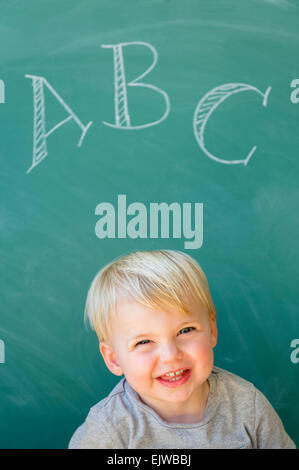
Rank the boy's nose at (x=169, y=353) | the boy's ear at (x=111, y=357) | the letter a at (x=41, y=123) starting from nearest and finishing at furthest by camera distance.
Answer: the boy's nose at (x=169, y=353) → the boy's ear at (x=111, y=357) → the letter a at (x=41, y=123)

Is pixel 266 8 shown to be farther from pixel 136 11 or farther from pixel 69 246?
pixel 69 246

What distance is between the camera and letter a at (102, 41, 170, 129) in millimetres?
1792

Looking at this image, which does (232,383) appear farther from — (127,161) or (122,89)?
(122,89)

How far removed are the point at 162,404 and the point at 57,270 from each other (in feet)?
1.94

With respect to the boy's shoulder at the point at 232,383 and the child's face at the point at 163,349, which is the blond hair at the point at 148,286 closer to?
the child's face at the point at 163,349

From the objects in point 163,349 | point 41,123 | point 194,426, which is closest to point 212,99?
point 41,123

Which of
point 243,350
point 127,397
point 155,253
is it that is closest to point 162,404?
point 127,397

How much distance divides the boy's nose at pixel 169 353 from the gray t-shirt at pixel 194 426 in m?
0.18

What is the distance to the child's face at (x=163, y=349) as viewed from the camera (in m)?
1.31

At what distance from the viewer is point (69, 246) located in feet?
5.93

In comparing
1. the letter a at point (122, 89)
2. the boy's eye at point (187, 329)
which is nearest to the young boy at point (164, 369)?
the boy's eye at point (187, 329)

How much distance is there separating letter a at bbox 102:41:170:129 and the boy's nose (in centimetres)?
79

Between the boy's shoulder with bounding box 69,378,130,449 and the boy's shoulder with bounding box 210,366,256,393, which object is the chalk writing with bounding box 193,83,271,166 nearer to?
the boy's shoulder with bounding box 210,366,256,393

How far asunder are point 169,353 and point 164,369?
0.16ft
